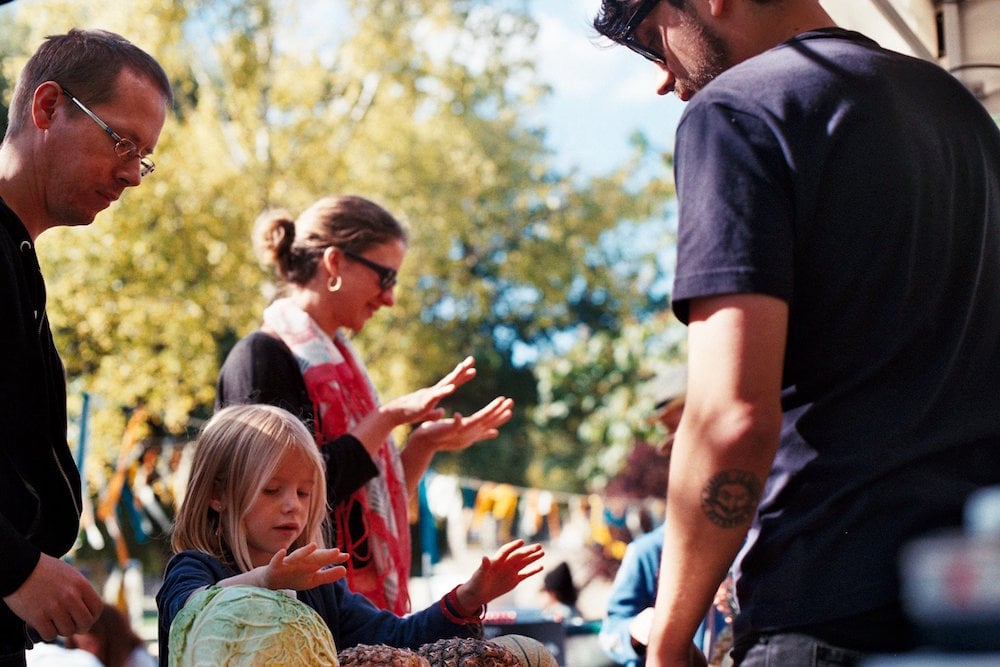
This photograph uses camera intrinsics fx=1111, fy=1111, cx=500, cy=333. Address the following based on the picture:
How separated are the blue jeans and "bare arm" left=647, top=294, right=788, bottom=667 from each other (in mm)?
93

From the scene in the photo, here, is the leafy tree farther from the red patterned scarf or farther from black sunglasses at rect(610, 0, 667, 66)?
black sunglasses at rect(610, 0, 667, 66)

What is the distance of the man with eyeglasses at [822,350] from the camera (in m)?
1.44

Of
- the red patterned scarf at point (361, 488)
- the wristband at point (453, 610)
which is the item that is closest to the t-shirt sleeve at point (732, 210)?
the wristband at point (453, 610)

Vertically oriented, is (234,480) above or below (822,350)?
below

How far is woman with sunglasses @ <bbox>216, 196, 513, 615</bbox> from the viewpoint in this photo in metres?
3.08

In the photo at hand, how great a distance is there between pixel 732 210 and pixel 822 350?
23 cm

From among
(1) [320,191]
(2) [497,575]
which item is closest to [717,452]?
(2) [497,575]

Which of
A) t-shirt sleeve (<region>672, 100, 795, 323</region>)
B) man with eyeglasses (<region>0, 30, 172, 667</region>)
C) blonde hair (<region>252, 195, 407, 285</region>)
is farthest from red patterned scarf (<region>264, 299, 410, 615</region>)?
t-shirt sleeve (<region>672, 100, 795, 323</region>)

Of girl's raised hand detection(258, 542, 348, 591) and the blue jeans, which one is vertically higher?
girl's raised hand detection(258, 542, 348, 591)

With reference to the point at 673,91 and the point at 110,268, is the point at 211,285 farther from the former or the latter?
the point at 673,91

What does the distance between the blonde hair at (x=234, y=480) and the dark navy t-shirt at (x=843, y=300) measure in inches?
46.8

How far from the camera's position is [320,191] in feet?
50.9

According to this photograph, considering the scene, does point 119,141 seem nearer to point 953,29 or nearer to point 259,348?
point 259,348

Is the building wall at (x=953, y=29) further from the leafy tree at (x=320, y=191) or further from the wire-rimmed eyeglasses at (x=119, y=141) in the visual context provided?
the leafy tree at (x=320, y=191)
